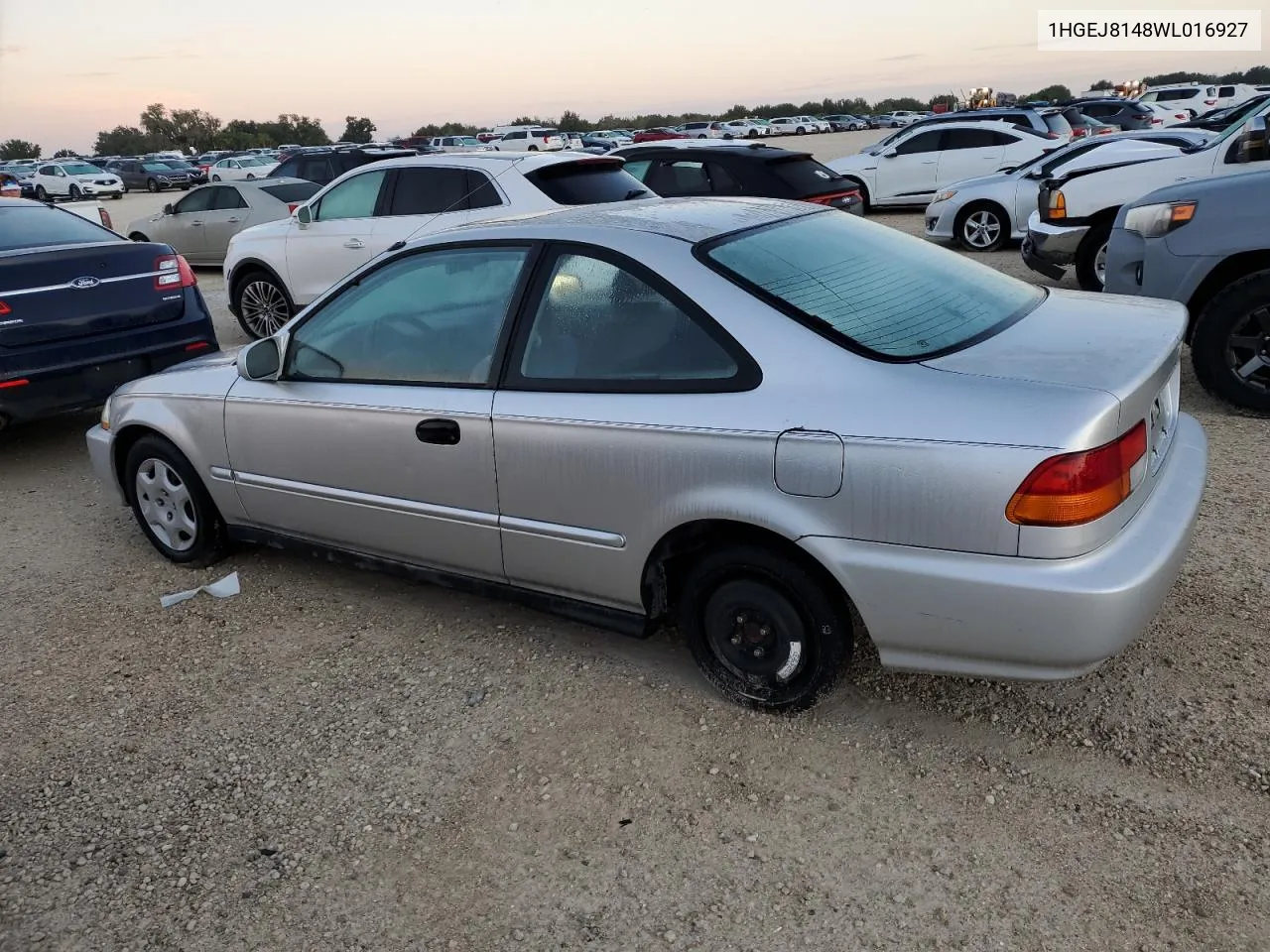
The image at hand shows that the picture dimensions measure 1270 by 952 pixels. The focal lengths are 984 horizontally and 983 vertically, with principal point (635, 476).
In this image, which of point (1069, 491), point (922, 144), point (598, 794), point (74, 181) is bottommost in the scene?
point (598, 794)

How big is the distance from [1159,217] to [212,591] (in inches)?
208

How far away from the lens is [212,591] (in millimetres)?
4297

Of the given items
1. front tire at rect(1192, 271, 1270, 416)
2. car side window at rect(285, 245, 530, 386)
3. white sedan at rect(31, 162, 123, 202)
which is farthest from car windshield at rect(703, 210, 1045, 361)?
white sedan at rect(31, 162, 123, 202)

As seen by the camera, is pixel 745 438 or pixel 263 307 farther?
pixel 263 307

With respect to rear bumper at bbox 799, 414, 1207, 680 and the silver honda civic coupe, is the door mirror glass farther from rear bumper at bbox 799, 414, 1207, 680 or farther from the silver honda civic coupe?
rear bumper at bbox 799, 414, 1207, 680

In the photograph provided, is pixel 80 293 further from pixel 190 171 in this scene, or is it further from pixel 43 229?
pixel 190 171

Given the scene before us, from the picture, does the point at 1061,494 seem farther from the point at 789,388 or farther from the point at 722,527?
the point at 722,527

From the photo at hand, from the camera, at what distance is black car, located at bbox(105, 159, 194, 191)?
133 feet

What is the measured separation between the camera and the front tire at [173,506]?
4.37 m

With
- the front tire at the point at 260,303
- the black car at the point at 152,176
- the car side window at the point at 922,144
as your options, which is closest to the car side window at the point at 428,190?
the front tire at the point at 260,303

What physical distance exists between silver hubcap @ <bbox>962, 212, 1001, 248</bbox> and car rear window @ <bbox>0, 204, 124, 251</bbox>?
9.36 metres

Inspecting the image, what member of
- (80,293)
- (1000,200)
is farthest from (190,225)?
(1000,200)

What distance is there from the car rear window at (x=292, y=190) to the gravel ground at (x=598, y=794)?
1124 cm

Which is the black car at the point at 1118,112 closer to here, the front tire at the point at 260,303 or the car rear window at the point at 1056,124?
the car rear window at the point at 1056,124
